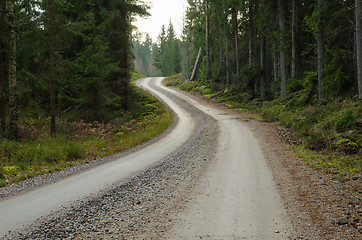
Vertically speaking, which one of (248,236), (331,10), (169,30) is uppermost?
(169,30)

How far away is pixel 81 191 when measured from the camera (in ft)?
20.2

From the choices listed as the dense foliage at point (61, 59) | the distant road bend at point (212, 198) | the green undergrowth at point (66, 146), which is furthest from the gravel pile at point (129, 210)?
the dense foliage at point (61, 59)

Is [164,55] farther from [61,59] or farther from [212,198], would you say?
[212,198]

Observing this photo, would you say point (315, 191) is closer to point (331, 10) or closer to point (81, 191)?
point (81, 191)

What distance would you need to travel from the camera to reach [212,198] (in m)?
5.70

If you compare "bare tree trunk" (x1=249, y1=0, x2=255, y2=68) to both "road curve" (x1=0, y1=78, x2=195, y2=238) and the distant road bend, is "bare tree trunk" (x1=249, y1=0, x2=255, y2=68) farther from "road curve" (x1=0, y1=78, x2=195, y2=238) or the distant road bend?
"road curve" (x1=0, y1=78, x2=195, y2=238)

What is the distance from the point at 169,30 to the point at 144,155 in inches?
3312

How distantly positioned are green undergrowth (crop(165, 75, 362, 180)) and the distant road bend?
2.09 meters

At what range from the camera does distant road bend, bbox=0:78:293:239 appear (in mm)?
4305

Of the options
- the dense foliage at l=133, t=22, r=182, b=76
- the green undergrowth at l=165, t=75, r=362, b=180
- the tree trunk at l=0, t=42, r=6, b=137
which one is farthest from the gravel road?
the dense foliage at l=133, t=22, r=182, b=76

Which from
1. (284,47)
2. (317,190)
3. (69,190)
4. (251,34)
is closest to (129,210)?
(69,190)

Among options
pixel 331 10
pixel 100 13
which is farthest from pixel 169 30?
pixel 331 10

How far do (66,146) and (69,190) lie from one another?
4743mm

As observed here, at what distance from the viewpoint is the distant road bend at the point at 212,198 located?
430cm
